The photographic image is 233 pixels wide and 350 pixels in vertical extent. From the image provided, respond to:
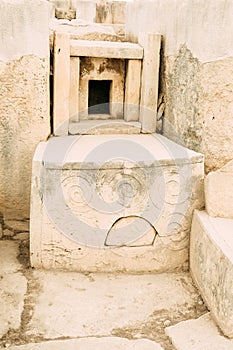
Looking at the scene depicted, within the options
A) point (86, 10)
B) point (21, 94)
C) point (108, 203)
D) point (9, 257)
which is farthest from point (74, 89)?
point (86, 10)

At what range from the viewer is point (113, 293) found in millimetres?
3441

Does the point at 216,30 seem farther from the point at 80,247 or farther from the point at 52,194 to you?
the point at 80,247

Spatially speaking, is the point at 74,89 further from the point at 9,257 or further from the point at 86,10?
the point at 86,10

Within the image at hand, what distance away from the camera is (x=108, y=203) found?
354 cm

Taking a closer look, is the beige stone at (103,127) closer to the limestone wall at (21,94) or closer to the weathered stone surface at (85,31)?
the limestone wall at (21,94)

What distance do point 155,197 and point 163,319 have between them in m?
1.00

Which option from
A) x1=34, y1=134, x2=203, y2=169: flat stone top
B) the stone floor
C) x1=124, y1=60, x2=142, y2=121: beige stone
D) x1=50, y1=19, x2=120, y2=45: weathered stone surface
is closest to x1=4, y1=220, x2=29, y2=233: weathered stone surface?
the stone floor

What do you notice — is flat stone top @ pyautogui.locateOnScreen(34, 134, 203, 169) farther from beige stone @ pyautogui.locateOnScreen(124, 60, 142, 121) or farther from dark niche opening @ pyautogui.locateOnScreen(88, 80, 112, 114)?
dark niche opening @ pyautogui.locateOnScreen(88, 80, 112, 114)

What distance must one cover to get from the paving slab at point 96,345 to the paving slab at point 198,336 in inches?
6.2

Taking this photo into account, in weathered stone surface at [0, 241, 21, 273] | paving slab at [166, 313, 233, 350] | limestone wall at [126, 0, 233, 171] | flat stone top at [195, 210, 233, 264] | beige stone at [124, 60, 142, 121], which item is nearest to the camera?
paving slab at [166, 313, 233, 350]

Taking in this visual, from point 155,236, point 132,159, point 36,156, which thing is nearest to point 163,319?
point 155,236

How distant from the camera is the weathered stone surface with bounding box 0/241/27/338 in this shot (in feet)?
9.93

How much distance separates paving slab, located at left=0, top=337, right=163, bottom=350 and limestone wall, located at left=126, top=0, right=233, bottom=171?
5.77 feet

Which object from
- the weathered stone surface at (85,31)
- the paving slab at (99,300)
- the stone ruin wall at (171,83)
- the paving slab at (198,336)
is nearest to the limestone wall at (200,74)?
the stone ruin wall at (171,83)
